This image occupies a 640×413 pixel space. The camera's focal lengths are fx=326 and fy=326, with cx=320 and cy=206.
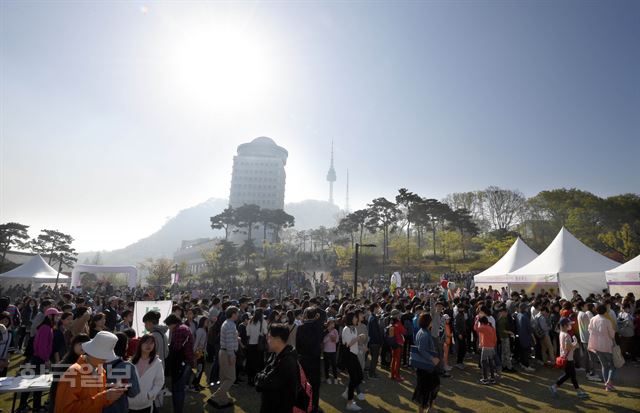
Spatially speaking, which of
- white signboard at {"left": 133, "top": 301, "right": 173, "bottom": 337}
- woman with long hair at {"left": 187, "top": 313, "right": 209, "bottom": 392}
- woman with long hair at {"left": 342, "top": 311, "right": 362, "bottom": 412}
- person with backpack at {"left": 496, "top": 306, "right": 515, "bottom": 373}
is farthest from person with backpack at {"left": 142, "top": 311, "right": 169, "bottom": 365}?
person with backpack at {"left": 496, "top": 306, "right": 515, "bottom": 373}

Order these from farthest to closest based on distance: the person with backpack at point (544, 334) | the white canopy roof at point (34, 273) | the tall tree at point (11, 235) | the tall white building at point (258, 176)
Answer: the tall white building at point (258, 176) < the tall tree at point (11, 235) < the white canopy roof at point (34, 273) < the person with backpack at point (544, 334)

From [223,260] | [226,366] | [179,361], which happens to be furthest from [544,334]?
[223,260]

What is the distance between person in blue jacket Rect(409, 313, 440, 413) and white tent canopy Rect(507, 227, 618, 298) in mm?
15247

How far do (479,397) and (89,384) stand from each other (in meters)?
7.50

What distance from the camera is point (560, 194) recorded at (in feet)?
165

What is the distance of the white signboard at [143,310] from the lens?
22.8 feet

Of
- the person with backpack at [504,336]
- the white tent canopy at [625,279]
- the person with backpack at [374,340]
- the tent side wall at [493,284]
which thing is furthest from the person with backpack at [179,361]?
the tent side wall at [493,284]

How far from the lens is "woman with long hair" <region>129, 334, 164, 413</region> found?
3.81m

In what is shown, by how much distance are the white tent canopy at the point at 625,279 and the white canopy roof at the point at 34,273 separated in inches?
1465

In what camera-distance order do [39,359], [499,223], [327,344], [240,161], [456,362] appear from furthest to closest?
[240,161], [499,223], [456,362], [327,344], [39,359]

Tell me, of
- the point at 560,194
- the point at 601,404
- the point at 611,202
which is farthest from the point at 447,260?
the point at 601,404

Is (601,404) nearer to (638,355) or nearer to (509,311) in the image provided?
(509,311)

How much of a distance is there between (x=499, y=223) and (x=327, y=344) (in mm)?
58701

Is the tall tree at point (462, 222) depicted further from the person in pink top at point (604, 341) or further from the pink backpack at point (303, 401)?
the pink backpack at point (303, 401)
